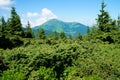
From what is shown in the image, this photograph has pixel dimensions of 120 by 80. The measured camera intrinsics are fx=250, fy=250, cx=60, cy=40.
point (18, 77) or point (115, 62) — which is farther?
point (115, 62)

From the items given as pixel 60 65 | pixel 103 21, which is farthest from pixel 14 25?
pixel 60 65

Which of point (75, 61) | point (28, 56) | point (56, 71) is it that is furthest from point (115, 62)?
point (28, 56)

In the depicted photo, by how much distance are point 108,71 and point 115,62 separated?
116 cm

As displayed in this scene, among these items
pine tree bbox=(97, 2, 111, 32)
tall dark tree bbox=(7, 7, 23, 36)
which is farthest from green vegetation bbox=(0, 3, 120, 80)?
tall dark tree bbox=(7, 7, 23, 36)

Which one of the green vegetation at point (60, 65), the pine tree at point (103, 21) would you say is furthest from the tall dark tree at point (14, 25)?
the green vegetation at point (60, 65)

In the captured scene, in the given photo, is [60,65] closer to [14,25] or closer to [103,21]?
[103,21]

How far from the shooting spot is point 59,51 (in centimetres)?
1802

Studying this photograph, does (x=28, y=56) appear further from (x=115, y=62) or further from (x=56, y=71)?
(x=115, y=62)

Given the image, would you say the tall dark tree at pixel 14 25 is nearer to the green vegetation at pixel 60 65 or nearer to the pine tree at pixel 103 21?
the pine tree at pixel 103 21

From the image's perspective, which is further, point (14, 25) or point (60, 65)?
point (14, 25)

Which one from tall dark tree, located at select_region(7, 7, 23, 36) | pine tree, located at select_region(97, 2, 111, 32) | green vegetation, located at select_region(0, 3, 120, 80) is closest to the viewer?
green vegetation, located at select_region(0, 3, 120, 80)

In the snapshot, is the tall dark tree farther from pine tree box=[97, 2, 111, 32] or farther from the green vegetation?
the green vegetation

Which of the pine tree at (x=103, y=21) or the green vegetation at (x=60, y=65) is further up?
the pine tree at (x=103, y=21)

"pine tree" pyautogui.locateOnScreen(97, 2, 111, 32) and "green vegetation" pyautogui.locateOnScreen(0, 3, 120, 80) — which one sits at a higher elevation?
"pine tree" pyautogui.locateOnScreen(97, 2, 111, 32)
